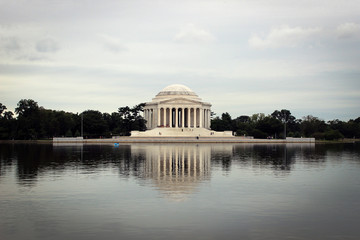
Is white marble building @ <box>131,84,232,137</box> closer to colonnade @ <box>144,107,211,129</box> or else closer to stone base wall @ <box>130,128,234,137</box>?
colonnade @ <box>144,107,211,129</box>

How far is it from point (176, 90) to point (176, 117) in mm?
9889

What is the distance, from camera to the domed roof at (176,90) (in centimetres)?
16150

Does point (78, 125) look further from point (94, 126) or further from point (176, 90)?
point (176, 90)

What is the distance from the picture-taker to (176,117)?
160625mm

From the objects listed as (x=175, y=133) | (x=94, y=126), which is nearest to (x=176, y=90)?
(x=175, y=133)

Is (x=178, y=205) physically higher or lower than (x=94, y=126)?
lower

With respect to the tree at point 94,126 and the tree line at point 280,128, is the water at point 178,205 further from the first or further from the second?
the tree line at point 280,128

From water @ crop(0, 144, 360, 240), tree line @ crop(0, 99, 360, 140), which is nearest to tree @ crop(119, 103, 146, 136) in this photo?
tree line @ crop(0, 99, 360, 140)

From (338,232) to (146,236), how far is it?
310 inches

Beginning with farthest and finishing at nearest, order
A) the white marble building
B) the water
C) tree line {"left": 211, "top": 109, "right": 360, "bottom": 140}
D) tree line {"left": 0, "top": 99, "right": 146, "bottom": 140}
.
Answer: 1. the white marble building
2. tree line {"left": 211, "top": 109, "right": 360, "bottom": 140}
3. tree line {"left": 0, "top": 99, "right": 146, "bottom": 140}
4. the water

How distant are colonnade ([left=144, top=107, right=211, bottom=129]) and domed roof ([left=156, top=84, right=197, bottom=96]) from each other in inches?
228

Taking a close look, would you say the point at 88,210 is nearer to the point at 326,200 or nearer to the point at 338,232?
the point at 338,232

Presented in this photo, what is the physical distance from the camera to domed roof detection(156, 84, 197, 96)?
16150 centimetres

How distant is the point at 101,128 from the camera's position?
453 feet
